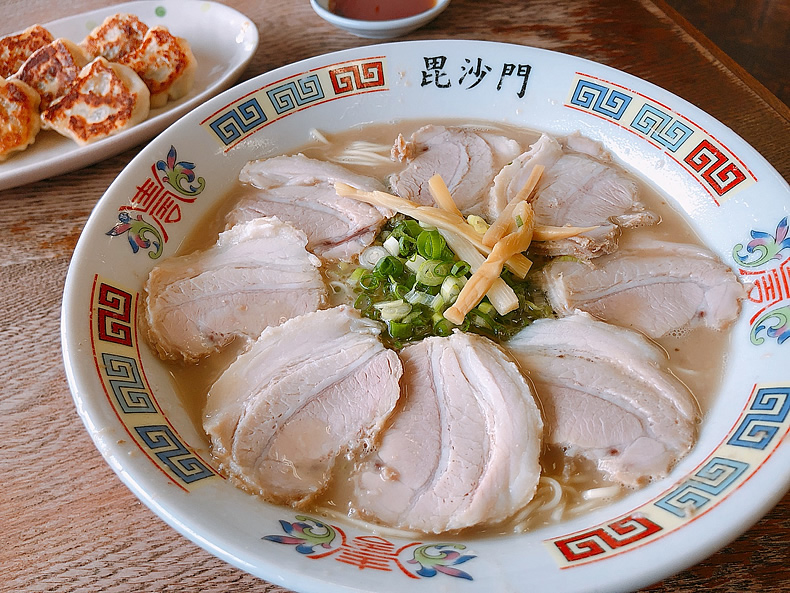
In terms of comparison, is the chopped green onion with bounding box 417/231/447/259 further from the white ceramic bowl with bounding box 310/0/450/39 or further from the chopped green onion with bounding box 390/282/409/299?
the white ceramic bowl with bounding box 310/0/450/39

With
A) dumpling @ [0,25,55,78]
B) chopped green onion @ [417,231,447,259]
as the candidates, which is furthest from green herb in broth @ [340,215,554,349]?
dumpling @ [0,25,55,78]

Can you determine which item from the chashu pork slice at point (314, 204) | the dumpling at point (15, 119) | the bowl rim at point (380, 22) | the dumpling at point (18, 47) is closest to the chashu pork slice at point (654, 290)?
the chashu pork slice at point (314, 204)

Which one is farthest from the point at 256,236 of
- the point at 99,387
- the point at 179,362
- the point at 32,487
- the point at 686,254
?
the point at 686,254

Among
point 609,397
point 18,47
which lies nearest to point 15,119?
point 18,47

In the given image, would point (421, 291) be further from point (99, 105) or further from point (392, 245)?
point (99, 105)

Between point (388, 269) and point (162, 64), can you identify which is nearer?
point (388, 269)

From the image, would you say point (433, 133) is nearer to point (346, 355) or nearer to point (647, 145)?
point (647, 145)
